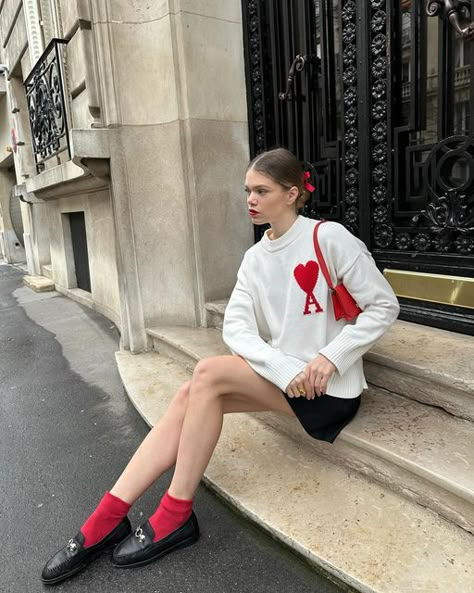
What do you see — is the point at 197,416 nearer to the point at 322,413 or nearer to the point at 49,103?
the point at 322,413

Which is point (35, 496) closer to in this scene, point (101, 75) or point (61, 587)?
point (61, 587)

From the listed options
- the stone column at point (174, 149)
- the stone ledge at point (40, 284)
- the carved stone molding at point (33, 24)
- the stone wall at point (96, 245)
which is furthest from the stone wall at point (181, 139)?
the stone ledge at point (40, 284)

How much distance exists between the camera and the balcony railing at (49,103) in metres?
4.94

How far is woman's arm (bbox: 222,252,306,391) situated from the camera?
196 centimetres

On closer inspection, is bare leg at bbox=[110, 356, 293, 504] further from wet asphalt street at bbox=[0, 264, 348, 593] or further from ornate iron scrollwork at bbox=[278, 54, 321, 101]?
ornate iron scrollwork at bbox=[278, 54, 321, 101]

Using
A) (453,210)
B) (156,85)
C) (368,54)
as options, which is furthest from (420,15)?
(156,85)

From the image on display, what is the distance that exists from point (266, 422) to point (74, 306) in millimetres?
4522

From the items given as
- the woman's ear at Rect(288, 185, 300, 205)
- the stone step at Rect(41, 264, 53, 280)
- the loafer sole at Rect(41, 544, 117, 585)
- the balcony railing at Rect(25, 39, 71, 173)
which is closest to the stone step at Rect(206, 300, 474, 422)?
the woman's ear at Rect(288, 185, 300, 205)

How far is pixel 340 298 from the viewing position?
2.00 meters

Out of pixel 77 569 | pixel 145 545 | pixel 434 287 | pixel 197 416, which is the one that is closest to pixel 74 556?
pixel 77 569

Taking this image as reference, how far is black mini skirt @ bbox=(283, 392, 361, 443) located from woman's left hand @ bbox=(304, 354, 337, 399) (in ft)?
0.37

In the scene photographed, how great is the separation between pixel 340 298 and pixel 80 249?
5.54 meters

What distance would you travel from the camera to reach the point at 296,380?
193cm

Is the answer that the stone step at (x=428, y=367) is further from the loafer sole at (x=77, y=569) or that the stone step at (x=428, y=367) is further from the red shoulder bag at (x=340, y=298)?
the loafer sole at (x=77, y=569)
